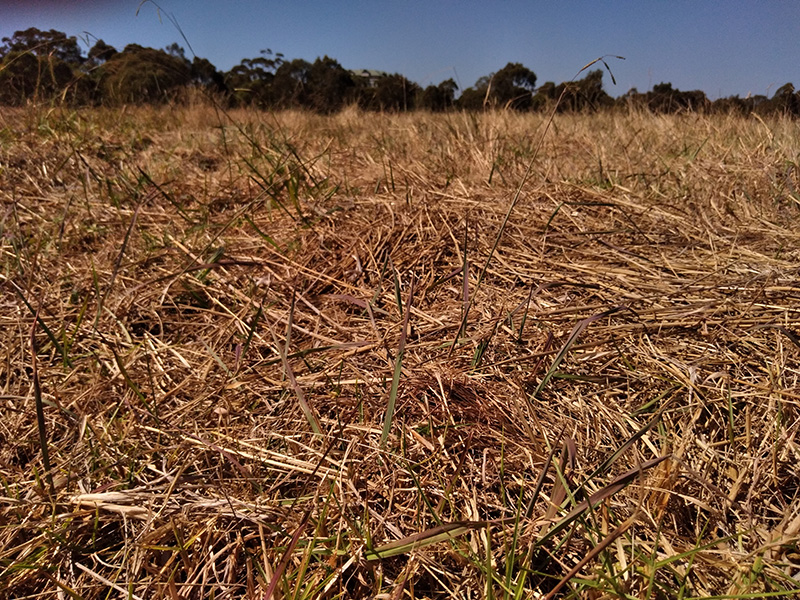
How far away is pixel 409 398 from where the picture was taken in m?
1.00

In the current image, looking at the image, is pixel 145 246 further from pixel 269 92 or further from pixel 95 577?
pixel 269 92

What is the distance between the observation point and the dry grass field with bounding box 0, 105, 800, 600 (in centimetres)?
73

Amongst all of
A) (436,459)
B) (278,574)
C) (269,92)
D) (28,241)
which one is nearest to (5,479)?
(278,574)

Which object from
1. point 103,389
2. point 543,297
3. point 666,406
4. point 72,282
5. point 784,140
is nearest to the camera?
point 666,406

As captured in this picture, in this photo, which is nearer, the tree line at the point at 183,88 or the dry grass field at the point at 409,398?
the dry grass field at the point at 409,398

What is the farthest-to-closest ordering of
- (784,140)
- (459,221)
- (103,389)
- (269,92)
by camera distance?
(269,92), (784,140), (459,221), (103,389)

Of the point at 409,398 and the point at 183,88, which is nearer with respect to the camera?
the point at 409,398

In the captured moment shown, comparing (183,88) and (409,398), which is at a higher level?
(183,88)

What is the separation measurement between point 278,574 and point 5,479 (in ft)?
1.91

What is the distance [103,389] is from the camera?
3.51 ft

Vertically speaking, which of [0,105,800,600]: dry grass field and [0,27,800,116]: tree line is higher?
[0,27,800,116]: tree line

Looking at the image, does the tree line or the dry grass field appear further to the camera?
the tree line

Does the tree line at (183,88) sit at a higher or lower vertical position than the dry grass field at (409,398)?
higher

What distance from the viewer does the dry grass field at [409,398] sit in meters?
0.73
